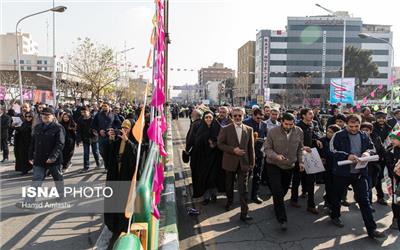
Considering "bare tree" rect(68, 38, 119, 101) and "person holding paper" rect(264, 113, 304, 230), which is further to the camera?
"bare tree" rect(68, 38, 119, 101)

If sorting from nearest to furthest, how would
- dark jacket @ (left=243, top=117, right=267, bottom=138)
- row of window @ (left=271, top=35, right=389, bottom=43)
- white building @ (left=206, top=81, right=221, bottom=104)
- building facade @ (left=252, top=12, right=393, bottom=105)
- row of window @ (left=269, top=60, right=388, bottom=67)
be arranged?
dark jacket @ (left=243, top=117, right=267, bottom=138)
building facade @ (left=252, top=12, right=393, bottom=105)
row of window @ (left=271, top=35, right=389, bottom=43)
row of window @ (left=269, top=60, right=388, bottom=67)
white building @ (left=206, top=81, right=221, bottom=104)

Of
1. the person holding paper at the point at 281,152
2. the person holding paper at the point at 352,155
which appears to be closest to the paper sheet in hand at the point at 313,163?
the person holding paper at the point at 281,152

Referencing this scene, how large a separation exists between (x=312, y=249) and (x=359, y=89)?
237 ft

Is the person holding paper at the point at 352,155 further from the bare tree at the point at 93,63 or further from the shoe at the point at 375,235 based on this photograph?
the bare tree at the point at 93,63

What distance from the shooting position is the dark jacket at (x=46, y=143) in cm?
658

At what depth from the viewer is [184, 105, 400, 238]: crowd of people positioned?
5.50 meters

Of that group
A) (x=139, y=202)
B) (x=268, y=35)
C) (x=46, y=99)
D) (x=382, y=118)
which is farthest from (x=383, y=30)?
(x=139, y=202)

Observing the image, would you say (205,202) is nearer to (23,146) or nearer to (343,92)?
(23,146)

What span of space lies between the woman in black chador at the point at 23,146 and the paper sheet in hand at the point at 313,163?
22.2 ft

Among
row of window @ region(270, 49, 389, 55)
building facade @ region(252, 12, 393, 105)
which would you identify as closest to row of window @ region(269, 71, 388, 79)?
building facade @ region(252, 12, 393, 105)

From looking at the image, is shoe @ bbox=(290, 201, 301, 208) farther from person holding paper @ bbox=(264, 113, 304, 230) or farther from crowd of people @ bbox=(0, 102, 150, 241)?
crowd of people @ bbox=(0, 102, 150, 241)

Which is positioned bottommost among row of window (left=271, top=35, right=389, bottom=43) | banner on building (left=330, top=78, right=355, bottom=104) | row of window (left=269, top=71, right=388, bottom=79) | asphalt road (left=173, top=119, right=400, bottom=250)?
asphalt road (left=173, top=119, right=400, bottom=250)

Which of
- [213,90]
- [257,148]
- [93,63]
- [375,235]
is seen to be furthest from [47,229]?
[213,90]

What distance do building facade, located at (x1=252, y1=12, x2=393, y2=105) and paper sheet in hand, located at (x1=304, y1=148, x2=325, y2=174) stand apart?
7817 centimetres
